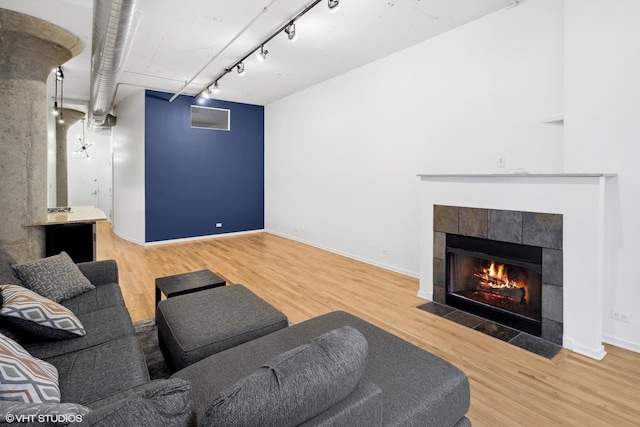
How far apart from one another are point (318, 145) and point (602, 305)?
493 cm

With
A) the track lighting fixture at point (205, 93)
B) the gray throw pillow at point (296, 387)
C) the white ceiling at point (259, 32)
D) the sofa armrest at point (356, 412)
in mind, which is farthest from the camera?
the track lighting fixture at point (205, 93)

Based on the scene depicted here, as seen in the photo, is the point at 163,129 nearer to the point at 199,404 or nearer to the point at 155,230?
the point at 155,230

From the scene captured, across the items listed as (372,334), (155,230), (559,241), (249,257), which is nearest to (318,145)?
(249,257)

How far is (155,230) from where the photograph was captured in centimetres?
698

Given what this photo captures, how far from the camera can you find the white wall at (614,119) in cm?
261

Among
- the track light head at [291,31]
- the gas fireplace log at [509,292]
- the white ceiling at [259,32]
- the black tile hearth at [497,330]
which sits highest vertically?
the white ceiling at [259,32]

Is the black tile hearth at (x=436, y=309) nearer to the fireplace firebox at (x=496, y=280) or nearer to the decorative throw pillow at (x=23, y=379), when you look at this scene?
the fireplace firebox at (x=496, y=280)

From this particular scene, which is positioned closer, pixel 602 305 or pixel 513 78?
pixel 602 305

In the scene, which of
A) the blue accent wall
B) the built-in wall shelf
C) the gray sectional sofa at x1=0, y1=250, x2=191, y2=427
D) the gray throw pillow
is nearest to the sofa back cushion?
the gray sectional sofa at x1=0, y1=250, x2=191, y2=427

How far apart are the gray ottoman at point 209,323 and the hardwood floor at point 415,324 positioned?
1014 millimetres

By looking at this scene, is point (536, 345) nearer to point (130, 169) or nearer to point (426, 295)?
point (426, 295)

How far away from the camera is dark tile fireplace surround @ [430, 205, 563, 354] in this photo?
2732 millimetres

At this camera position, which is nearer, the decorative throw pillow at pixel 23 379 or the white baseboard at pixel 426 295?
the decorative throw pillow at pixel 23 379

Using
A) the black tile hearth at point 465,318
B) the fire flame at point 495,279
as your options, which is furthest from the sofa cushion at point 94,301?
the fire flame at point 495,279
